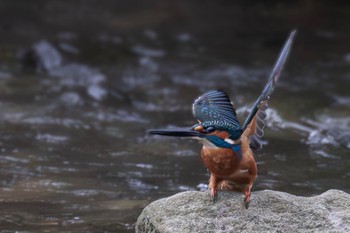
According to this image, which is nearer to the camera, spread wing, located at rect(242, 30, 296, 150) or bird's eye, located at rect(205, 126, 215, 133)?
bird's eye, located at rect(205, 126, 215, 133)

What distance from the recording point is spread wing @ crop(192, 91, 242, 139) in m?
3.41

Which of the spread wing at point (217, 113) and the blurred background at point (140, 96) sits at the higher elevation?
the blurred background at point (140, 96)

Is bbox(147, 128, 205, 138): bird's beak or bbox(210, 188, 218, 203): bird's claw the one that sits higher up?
bbox(147, 128, 205, 138): bird's beak

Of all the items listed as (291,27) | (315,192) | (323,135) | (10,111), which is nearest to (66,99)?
(10,111)

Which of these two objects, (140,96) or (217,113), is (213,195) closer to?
(217,113)

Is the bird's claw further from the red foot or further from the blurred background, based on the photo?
the blurred background

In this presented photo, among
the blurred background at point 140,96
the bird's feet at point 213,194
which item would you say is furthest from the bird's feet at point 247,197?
the blurred background at point 140,96

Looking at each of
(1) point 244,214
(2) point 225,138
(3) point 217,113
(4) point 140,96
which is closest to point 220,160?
(2) point 225,138

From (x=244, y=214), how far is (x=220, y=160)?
13.7 inches

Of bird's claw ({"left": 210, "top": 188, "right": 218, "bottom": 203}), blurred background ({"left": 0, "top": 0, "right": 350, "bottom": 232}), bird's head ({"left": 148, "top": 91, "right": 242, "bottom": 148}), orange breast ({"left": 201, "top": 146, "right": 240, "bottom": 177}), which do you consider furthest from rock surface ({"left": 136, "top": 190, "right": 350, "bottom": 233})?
blurred background ({"left": 0, "top": 0, "right": 350, "bottom": 232})

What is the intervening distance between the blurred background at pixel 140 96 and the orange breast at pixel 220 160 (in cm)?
110

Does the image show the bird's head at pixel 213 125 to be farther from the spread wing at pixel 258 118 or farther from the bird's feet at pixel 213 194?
the bird's feet at pixel 213 194

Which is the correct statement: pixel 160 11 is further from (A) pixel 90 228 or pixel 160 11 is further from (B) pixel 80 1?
(A) pixel 90 228

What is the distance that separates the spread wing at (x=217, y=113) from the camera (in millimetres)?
3414
